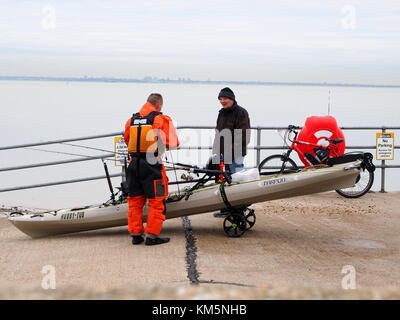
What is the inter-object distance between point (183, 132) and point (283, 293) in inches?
285

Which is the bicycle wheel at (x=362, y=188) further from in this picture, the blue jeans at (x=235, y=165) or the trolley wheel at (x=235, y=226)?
the trolley wheel at (x=235, y=226)

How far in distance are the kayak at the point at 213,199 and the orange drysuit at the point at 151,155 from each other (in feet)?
1.61

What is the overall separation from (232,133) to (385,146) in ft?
12.8

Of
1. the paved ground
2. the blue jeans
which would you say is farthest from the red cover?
the blue jeans

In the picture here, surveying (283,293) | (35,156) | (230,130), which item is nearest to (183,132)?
(230,130)

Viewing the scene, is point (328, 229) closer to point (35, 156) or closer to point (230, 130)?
point (230, 130)

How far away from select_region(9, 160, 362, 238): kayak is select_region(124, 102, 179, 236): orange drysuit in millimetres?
492

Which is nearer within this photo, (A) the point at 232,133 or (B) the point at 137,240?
(B) the point at 137,240

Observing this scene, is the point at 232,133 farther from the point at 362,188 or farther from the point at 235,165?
the point at 362,188

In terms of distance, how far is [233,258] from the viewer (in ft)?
21.3

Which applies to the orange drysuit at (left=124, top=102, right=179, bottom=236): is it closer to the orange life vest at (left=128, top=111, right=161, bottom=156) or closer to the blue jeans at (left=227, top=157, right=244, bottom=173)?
the orange life vest at (left=128, top=111, right=161, bottom=156)

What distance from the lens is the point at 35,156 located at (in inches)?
1125

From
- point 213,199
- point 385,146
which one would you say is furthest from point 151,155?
point 385,146
